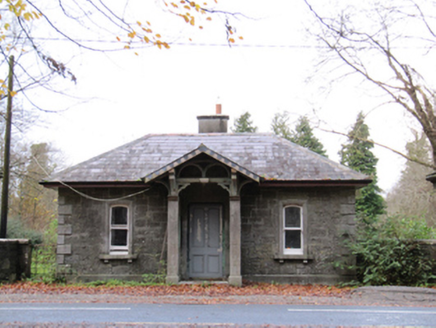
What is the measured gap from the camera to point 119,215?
15141mm

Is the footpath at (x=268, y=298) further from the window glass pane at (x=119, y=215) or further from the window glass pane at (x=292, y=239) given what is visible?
the window glass pane at (x=119, y=215)

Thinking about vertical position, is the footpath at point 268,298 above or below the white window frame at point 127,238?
below

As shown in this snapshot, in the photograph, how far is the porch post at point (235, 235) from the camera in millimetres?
13414

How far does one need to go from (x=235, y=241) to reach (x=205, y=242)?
1.70 meters

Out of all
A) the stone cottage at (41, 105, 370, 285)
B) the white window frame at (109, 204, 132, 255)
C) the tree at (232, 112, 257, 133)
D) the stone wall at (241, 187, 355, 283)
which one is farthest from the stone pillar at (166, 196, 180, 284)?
the tree at (232, 112, 257, 133)

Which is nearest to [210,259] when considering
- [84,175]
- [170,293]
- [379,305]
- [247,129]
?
[170,293]

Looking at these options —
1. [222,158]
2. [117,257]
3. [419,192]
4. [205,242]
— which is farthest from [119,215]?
[419,192]

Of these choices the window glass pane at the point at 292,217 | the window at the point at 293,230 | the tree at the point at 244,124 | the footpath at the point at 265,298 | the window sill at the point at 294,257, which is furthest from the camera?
the tree at the point at 244,124

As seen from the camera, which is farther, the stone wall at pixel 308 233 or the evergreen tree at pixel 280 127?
the evergreen tree at pixel 280 127

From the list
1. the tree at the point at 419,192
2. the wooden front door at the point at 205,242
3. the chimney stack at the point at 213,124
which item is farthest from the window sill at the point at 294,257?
the tree at the point at 419,192

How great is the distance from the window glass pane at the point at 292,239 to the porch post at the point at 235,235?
2033 millimetres

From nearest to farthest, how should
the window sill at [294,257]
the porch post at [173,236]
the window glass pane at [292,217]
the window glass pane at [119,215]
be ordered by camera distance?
the porch post at [173,236], the window sill at [294,257], the window glass pane at [292,217], the window glass pane at [119,215]

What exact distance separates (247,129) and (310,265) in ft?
103

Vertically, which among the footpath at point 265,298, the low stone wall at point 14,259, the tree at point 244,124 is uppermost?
the tree at point 244,124
